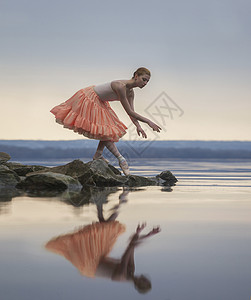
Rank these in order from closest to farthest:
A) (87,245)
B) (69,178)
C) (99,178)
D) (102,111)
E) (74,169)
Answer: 1. (87,245)
2. (69,178)
3. (99,178)
4. (74,169)
5. (102,111)

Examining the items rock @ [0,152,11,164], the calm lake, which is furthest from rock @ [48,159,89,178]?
Answer: the calm lake

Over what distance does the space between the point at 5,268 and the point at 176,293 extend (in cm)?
82

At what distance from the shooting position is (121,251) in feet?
8.17

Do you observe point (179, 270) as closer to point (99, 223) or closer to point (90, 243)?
point (90, 243)

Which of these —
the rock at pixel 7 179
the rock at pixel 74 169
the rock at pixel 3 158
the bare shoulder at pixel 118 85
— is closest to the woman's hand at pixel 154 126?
the bare shoulder at pixel 118 85

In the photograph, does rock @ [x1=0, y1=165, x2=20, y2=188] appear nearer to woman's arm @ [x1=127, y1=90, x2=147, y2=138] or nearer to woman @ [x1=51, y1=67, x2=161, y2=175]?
woman @ [x1=51, y1=67, x2=161, y2=175]

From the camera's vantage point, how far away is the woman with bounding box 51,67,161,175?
7.16 m

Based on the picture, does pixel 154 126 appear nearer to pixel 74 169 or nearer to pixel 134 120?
pixel 134 120

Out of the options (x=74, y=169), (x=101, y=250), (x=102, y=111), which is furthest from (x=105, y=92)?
(x=101, y=250)

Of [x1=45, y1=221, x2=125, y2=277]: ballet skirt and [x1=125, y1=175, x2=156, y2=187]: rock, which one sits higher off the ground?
[x1=125, y1=175, x2=156, y2=187]: rock

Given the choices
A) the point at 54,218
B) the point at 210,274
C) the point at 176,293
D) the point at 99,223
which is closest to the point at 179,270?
the point at 210,274

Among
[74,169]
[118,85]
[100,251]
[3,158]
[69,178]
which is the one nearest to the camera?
[100,251]

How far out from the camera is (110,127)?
24.3 ft

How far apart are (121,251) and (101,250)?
0.11 meters
